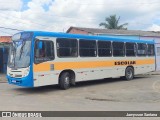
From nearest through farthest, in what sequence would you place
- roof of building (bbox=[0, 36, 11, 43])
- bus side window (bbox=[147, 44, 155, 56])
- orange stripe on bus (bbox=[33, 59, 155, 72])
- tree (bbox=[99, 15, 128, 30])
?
orange stripe on bus (bbox=[33, 59, 155, 72]) → bus side window (bbox=[147, 44, 155, 56]) → roof of building (bbox=[0, 36, 11, 43]) → tree (bbox=[99, 15, 128, 30])

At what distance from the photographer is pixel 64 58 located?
662 inches

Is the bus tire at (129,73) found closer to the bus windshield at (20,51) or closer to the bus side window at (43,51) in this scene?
the bus side window at (43,51)

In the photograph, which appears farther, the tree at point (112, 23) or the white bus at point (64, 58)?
the tree at point (112, 23)

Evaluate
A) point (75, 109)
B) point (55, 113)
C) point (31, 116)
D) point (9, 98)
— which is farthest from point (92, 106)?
point (9, 98)

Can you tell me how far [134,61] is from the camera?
22750mm

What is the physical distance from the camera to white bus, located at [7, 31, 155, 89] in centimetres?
1524

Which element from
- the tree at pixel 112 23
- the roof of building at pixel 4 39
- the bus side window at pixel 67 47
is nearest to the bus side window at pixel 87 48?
the bus side window at pixel 67 47

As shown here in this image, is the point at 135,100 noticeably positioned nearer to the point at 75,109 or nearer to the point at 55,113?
the point at 75,109

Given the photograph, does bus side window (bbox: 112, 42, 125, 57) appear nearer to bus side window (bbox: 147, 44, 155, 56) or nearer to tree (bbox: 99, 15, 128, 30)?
bus side window (bbox: 147, 44, 155, 56)

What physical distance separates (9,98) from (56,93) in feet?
8.61

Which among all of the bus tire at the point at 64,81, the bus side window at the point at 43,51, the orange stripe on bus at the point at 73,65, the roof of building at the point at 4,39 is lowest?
the bus tire at the point at 64,81

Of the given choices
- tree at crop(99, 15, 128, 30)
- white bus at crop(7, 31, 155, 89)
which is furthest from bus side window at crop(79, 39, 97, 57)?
tree at crop(99, 15, 128, 30)

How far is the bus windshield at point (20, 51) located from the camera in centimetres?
1526

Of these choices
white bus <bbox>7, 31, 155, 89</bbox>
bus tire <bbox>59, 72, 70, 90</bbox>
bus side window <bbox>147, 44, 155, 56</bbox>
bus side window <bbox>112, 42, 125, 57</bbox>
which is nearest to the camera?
white bus <bbox>7, 31, 155, 89</bbox>
